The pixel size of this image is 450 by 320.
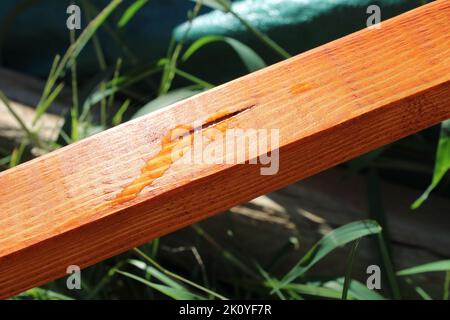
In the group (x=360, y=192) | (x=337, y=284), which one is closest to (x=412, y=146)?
(x=360, y=192)

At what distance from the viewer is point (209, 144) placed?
58 cm

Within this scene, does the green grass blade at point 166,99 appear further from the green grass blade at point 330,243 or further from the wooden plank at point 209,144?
the wooden plank at point 209,144

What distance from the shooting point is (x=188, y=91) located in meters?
1.11

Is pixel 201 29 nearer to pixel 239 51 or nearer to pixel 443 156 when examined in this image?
pixel 239 51

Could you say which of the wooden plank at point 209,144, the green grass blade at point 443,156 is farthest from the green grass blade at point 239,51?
the wooden plank at point 209,144

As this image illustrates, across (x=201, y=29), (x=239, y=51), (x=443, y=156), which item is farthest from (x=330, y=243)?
(x=201, y=29)

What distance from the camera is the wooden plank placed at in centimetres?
57

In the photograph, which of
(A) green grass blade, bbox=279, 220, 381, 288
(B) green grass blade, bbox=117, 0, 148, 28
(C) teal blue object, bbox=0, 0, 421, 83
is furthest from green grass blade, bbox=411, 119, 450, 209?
(B) green grass blade, bbox=117, 0, 148, 28

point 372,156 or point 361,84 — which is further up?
point 372,156

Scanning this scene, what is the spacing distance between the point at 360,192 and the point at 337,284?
9.1 inches

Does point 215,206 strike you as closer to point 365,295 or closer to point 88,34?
point 365,295

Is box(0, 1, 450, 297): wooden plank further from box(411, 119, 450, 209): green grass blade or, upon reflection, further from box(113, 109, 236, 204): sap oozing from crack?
box(411, 119, 450, 209): green grass blade
